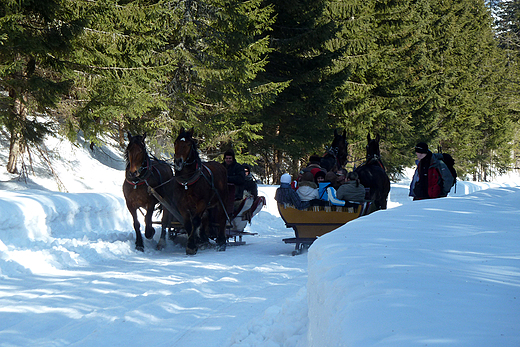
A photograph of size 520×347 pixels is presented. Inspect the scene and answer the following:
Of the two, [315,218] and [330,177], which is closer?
[315,218]

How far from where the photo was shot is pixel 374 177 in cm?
1083

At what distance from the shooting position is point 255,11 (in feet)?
58.4

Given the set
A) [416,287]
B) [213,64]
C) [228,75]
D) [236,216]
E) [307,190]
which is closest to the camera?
[416,287]

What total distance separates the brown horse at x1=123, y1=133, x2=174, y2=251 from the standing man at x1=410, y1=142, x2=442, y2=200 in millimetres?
5153

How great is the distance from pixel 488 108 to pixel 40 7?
43379 millimetres

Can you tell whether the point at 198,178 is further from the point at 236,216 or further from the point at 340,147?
the point at 340,147

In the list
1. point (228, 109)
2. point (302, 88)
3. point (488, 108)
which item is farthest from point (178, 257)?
point (488, 108)

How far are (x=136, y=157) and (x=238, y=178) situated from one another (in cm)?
295

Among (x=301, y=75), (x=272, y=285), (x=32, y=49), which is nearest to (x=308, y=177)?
(x=272, y=285)

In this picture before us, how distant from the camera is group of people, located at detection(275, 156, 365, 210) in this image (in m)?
9.64

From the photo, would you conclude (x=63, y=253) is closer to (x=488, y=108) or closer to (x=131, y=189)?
(x=131, y=189)

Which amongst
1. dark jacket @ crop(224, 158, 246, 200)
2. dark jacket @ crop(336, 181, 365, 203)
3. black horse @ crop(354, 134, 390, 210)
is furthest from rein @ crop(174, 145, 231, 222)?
black horse @ crop(354, 134, 390, 210)

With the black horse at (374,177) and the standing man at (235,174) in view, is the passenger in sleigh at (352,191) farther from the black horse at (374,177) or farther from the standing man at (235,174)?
the standing man at (235,174)

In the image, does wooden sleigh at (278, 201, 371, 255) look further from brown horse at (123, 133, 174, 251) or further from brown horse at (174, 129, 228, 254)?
brown horse at (123, 133, 174, 251)
